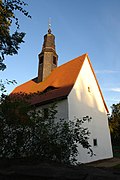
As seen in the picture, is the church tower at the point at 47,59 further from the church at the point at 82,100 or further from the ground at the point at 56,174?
the ground at the point at 56,174

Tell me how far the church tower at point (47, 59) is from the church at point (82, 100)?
1.03 meters

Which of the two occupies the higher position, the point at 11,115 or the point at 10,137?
the point at 11,115

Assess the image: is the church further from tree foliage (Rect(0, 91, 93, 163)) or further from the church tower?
tree foliage (Rect(0, 91, 93, 163))

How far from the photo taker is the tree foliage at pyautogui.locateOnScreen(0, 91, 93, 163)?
5.78 m

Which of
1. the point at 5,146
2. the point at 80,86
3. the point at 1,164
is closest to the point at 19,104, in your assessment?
the point at 5,146

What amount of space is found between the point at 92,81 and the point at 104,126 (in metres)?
4.51

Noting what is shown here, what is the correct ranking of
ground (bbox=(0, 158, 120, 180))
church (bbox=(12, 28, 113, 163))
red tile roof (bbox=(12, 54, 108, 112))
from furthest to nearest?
1. red tile roof (bbox=(12, 54, 108, 112))
2. church (bbox=(12, 28, 113, 163))
3. ground (bbox=(0, 158, 120, 180))

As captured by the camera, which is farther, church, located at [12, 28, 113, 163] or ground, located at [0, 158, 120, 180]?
church, located at [12, 28, 113, 163]

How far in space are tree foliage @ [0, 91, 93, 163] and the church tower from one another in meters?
14.0

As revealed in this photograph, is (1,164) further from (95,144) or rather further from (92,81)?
(92,81)

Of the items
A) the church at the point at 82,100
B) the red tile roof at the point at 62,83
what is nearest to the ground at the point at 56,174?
the church at the point at 82,100

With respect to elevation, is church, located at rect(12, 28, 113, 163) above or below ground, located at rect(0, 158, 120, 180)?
above

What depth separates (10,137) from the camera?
6.04 m

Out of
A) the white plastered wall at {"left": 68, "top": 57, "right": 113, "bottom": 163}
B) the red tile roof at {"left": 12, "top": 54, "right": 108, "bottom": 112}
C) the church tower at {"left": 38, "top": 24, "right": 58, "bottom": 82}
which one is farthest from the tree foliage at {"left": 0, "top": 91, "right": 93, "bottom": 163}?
the church tower at {"left": 38, "top": 24, "right": 58, "bottom": 82}
